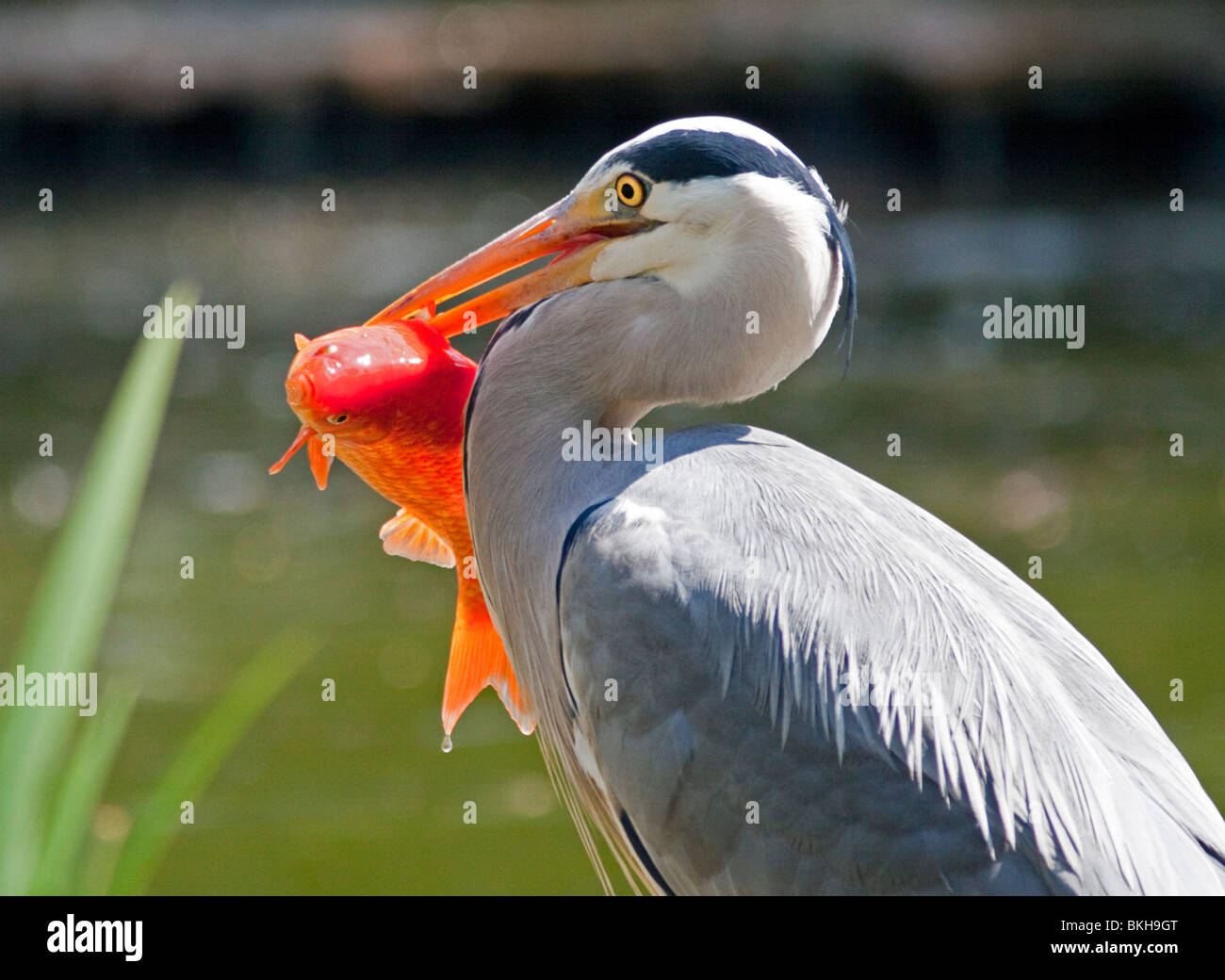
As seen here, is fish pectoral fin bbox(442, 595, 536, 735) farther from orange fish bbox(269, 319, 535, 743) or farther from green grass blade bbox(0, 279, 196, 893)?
green grass blade bbox(0, 279, 196, 893)

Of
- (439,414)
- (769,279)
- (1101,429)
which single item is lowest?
(439,414)

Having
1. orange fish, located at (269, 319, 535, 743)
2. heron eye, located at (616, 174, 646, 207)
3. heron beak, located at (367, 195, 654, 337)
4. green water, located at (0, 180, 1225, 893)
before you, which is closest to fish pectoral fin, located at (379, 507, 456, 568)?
orange fish, located at (269, 319, 535, 743)

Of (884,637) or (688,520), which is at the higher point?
(688,520)

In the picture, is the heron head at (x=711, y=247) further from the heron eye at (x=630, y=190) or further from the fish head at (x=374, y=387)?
the fish head at (x=374, y=387)

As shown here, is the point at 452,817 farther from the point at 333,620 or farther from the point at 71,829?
the point at 71,829

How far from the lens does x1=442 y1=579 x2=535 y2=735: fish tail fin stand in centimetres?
293

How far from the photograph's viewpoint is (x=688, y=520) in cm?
265

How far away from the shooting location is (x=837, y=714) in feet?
8.20

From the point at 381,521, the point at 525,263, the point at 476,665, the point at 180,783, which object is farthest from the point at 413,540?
the point at 381,521

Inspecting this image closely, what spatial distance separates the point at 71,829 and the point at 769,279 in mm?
1410

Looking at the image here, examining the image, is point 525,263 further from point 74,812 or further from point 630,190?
point 74,812

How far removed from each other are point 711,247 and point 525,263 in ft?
1.11

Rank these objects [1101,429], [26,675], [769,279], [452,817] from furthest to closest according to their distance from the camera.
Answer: [1101,429] < [452,817] < [769,279] < [26,675]

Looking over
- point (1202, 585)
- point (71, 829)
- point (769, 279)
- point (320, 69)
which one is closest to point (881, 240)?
point (320, 69)
